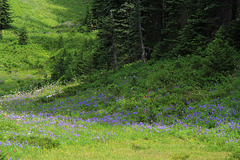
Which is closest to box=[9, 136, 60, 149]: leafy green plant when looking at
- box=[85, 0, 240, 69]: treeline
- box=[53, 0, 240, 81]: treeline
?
box=[53, 0, 240, 81]: treeline

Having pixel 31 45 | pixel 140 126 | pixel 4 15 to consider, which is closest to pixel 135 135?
pixel 140 126

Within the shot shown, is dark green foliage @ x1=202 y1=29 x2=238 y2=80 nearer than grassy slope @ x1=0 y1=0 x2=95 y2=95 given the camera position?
→ Yes

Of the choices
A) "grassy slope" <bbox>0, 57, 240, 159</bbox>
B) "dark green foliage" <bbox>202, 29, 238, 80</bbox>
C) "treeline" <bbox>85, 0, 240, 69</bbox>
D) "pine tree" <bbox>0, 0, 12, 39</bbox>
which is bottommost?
"grassy slope" <bbox>0, 57, 240, 159</bbox>

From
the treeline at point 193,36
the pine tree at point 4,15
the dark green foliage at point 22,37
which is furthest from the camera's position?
the pine tree at point 4,15

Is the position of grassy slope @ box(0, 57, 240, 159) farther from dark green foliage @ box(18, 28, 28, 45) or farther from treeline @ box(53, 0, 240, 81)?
dark green foliage @ box(18, 28, 28, 45)

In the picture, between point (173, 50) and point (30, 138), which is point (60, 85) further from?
point (30, 138)

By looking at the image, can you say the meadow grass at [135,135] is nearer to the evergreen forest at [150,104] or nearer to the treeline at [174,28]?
the evergreen forest at [150,104]

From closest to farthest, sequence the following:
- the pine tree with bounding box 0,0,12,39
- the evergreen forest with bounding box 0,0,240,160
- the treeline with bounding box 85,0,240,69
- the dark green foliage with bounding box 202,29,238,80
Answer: the evergreen forest with bounding box 0,0,240,160
the dark green foliage with bounding box 202,29,238,80
the treeline with bounding box 85,0,240,69
the pine tree with bounding box 0,0,12,39

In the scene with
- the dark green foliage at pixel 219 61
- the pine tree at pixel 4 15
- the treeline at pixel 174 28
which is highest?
the pine tree at pixel 4 15

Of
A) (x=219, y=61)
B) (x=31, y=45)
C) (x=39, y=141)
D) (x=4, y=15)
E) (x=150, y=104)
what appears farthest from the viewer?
(x=4, y=15)

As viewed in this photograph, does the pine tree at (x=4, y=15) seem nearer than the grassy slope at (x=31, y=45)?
No

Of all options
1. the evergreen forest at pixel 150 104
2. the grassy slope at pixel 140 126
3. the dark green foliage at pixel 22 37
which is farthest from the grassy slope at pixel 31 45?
the grassy slope at pixel 140 126

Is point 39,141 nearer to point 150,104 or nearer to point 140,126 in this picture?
point 140,126

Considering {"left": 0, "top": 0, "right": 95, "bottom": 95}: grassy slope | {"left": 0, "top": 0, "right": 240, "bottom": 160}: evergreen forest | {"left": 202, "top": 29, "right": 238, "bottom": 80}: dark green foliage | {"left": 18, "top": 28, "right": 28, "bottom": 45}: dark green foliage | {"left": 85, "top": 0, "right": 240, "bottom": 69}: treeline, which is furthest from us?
{"left": 18, "top": 28, "right": 28, "bottom": 45}: dark green foliage
